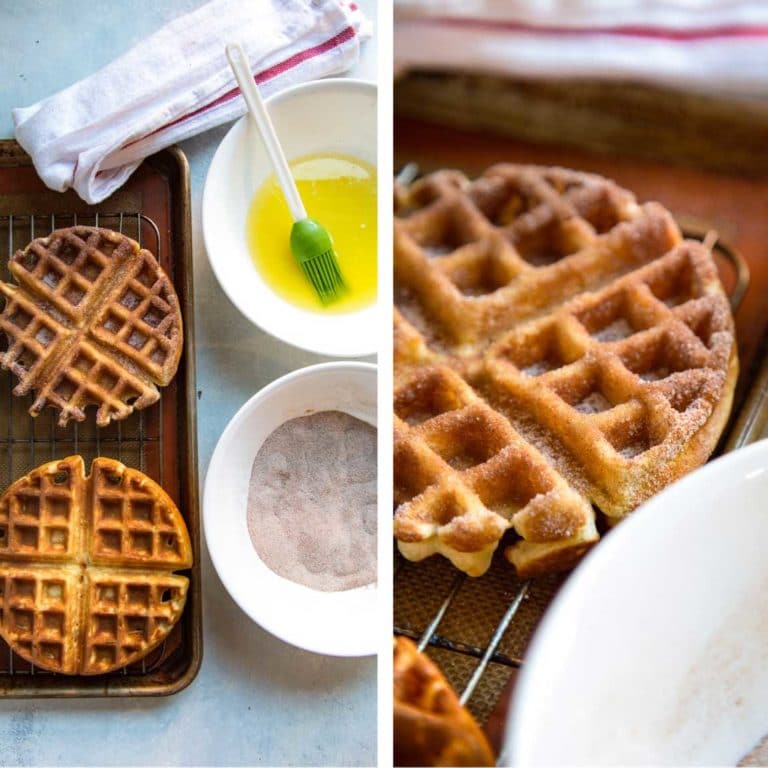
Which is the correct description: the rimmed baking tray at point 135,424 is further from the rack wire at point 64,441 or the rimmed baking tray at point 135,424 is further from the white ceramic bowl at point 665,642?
the white ceramic bowl at point 665,642

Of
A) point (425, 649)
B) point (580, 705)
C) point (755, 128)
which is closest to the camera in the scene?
point (580, 705)

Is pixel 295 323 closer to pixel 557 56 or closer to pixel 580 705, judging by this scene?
pixel 557 56

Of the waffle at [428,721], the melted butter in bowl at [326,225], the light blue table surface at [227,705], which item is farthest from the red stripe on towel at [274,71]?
the waffle at [428,721]

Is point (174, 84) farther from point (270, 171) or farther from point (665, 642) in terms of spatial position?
point (665, 642)

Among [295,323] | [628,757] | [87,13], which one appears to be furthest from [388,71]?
[628,757]

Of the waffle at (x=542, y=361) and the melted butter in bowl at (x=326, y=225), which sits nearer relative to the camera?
the waffle at (x=542, y=361)

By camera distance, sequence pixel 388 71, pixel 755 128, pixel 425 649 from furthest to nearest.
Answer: pixel 755 128, pixel 388 71, pixel 425 649

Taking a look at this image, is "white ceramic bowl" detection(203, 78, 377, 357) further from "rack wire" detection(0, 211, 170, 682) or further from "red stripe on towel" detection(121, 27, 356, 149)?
"rack wire" detection(0, 211, 170, 682)
